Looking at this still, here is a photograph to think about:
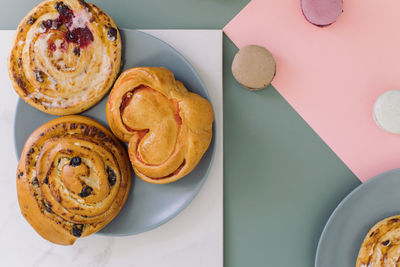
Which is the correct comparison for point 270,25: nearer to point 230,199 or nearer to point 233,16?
point 233,16

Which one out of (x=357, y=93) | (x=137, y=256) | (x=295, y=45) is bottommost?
(x=137, y=256)

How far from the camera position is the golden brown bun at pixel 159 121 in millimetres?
763

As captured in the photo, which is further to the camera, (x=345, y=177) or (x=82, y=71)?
(x=345, y=177)

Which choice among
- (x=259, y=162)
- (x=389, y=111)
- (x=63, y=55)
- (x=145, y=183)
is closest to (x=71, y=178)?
(x=145, y=183)

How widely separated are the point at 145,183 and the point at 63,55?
0.40 m

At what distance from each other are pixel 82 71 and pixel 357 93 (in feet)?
2.62

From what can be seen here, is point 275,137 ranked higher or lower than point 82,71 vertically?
lower

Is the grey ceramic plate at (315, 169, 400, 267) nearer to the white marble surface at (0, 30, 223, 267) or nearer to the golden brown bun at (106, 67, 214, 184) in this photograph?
the white marble surface at (0, 30, 223, 267)

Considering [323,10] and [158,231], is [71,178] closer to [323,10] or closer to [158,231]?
[158,231]

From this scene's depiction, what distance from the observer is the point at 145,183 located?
0.88m

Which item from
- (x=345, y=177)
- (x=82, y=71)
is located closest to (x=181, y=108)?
(x=82, y=71)

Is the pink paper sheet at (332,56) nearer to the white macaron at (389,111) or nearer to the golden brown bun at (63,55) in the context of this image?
the white macaron at (389,111)

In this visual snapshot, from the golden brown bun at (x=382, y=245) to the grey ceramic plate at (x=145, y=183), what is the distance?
0.48 meters

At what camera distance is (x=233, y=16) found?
3.11 ft
